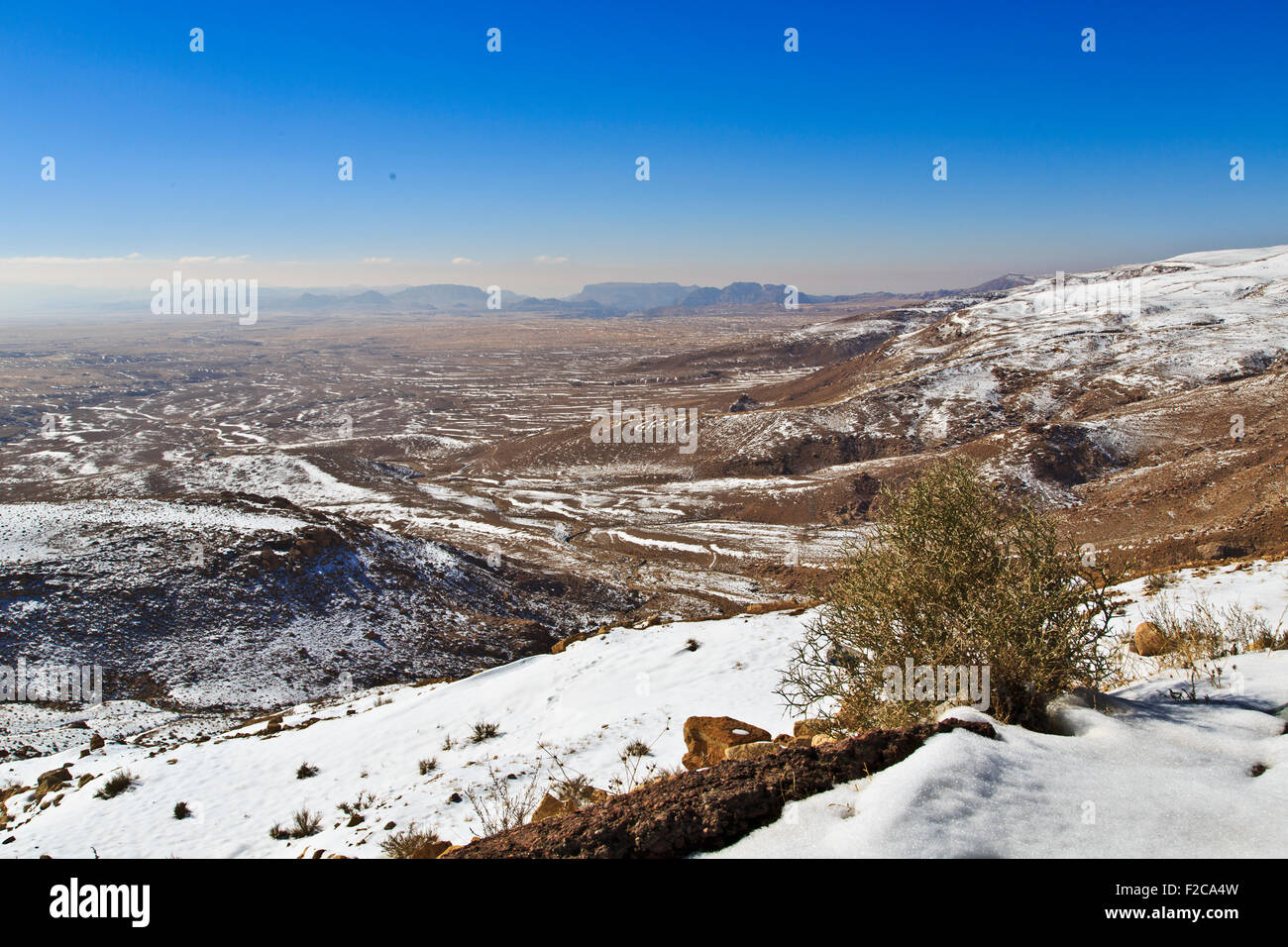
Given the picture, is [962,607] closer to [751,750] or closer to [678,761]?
[751,750]

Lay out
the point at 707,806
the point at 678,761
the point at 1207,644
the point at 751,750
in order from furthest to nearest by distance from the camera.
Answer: the point at 678,761 → the point at 1207,644 → the point at 751,750 → the point at 707,806

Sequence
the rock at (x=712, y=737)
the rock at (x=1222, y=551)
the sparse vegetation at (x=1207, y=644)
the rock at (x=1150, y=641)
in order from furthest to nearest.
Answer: the rock at (x=1222, y=551) < the rock at (x=1150, y=641) < the rock at (x=712, y=737) < the sparse vegetation at (x=1207, y=644)

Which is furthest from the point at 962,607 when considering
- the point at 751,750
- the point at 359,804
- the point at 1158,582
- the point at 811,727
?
the point at 1158,582

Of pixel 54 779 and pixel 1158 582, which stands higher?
pixel 1158 582

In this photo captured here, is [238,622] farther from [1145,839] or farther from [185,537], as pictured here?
[1145,839]

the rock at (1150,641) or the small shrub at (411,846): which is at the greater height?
the rock at (1150,641)

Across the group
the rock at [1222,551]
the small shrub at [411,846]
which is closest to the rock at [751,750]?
the small shrub at [411,846]

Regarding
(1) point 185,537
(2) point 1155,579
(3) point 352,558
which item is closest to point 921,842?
(2) point 1155,579

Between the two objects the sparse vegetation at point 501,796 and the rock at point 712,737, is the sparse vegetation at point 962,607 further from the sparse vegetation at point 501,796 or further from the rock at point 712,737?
the sparse vegetation at point 501,796
